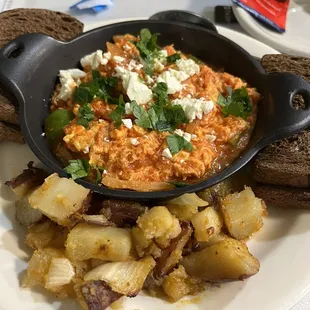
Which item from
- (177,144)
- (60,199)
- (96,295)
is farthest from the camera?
(177,144)

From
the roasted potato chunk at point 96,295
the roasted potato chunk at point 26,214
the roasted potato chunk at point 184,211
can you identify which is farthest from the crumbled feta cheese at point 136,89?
the roasted potato chunk at point 96,295

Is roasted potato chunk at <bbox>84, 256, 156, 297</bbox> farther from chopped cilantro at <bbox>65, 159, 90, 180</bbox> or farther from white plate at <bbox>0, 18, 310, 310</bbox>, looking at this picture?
chopped cilantro at <bbox>65, 159, 90, 180</bbox>

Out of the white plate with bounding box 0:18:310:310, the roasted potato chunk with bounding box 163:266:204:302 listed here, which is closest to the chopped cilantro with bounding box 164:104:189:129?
the white plate with bounding box 0:18:310:310

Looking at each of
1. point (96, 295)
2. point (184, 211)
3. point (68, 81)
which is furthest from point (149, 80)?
point (96, 295)

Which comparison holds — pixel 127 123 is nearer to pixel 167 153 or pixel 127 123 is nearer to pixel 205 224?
pixel 167 153

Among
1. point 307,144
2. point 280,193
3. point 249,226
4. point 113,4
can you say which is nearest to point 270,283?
point 249,226
